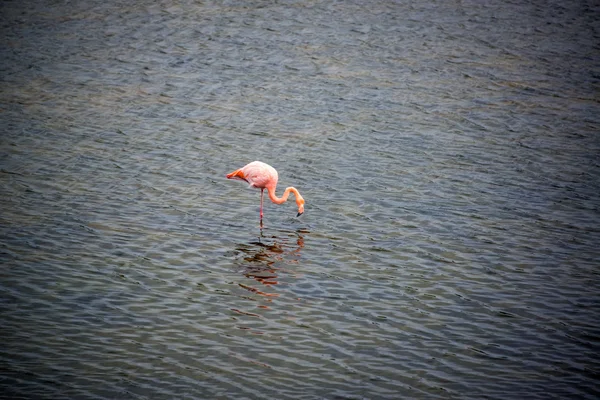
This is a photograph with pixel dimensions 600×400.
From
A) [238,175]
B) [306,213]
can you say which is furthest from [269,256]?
[238,175]

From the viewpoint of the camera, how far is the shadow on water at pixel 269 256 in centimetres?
1909

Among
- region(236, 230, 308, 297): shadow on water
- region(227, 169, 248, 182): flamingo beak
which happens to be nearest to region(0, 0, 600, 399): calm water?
region(236, 230, 308, 297): shadow on water

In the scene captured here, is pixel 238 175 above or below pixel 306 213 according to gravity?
above

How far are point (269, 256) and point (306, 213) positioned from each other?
3308mm

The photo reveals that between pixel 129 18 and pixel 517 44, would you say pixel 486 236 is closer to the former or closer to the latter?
pixel 517 44

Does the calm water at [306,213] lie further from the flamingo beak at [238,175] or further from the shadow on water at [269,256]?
the flamingo beak at [238,175]

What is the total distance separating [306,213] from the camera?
2331 centimetres

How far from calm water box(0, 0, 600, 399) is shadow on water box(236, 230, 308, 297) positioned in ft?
0.22

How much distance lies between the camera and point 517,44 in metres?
41.1

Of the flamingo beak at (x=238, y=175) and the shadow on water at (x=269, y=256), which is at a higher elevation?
the flamingo beak at (x=238, y=175)

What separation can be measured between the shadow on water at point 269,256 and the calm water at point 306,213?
7 centimetres

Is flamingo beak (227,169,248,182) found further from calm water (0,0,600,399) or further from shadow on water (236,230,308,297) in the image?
shadow on water (236,230,308,297)

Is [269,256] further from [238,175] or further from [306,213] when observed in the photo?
[238,175]

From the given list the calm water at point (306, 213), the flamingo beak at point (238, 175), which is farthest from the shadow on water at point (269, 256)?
the flamingo beak at point (238, 175)
